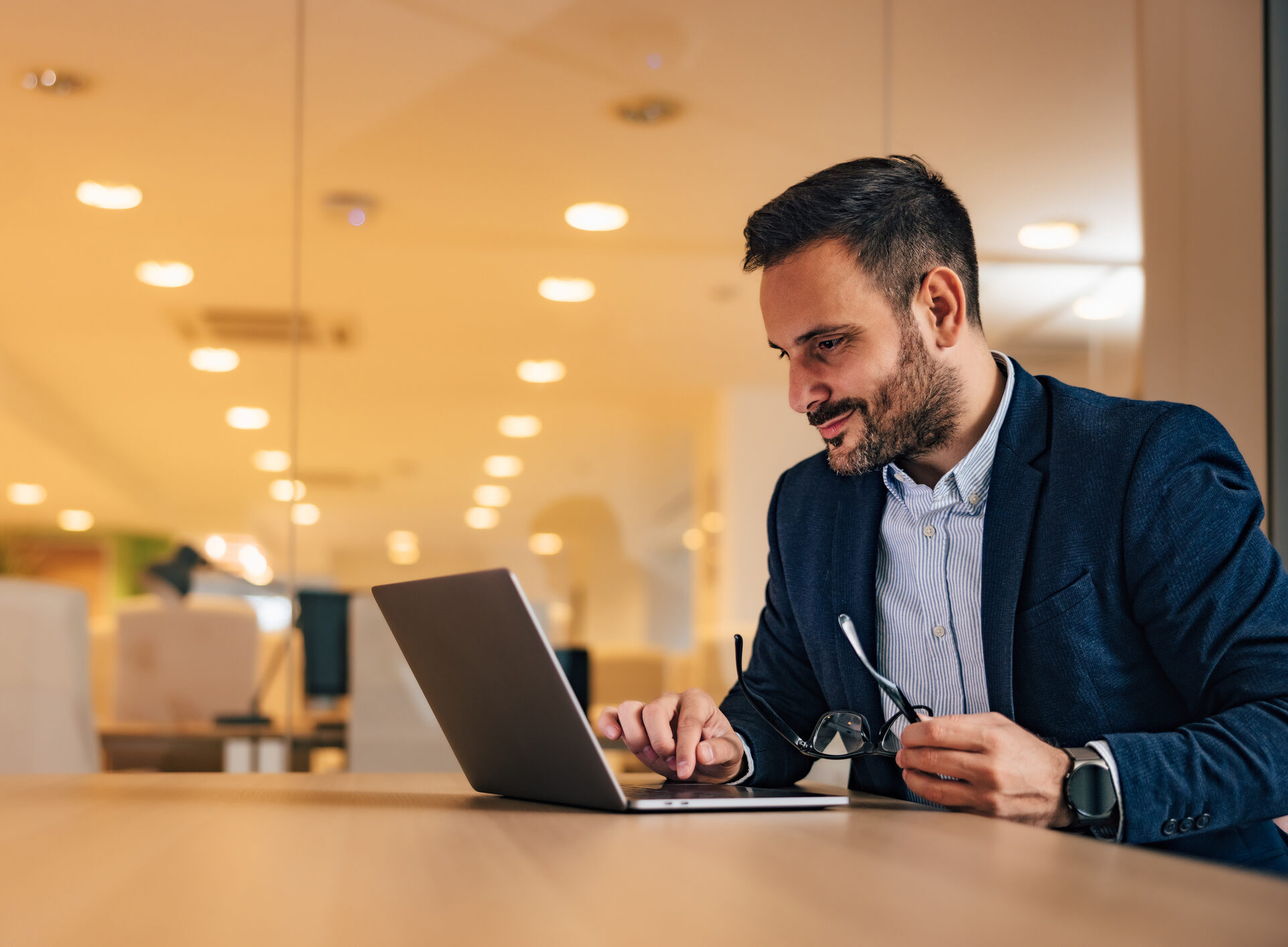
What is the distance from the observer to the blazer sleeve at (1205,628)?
0.97 meters

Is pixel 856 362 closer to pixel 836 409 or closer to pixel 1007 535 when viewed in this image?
pixel 836 409

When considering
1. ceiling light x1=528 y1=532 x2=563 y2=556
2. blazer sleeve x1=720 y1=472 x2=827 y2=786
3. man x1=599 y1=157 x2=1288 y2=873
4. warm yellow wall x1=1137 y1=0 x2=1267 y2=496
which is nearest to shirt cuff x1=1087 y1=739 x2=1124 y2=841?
man x1=599 y1=157 x2=1288 y2=873

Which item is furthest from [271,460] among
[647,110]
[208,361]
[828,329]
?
[828,329]

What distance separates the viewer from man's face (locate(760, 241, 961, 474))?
1.41 m

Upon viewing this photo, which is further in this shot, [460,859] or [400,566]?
[400,566]

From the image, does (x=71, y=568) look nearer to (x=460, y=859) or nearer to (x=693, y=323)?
(x=693, y=323)

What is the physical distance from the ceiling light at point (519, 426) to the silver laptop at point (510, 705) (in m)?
2.34

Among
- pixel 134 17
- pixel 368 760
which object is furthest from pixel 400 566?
pixel 134 17

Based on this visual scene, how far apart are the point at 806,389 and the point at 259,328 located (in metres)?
2.35

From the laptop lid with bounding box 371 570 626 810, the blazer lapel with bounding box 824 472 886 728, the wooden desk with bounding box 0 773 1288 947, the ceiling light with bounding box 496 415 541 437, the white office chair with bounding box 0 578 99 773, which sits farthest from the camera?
the ceiling light with bounding box 496 415 541 437

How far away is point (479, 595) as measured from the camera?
92cm

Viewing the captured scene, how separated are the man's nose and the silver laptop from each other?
53 cm

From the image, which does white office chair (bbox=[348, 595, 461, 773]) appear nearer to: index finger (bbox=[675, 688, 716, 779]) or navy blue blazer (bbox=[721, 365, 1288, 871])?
navy blue blazer (bbox=[721, 365, 1288, 871])

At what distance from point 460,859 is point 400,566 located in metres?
2.82
